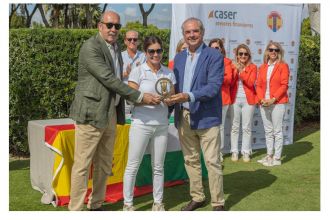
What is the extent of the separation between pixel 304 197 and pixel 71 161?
9.45 ft

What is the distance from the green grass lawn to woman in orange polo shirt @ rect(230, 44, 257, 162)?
12.3 inches

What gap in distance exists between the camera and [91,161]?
14.9 ft

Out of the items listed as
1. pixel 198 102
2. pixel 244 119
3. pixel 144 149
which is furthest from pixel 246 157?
pixel 144 149

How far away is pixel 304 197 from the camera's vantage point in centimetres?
536

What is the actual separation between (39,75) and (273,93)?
4009mm

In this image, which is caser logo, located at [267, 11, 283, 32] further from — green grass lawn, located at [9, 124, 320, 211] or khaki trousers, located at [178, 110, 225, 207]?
khaki trousers, located at [178, 110, 225, 207]

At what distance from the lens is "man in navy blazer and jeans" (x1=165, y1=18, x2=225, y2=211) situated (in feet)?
14.6

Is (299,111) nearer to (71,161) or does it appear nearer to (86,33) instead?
(86,33)

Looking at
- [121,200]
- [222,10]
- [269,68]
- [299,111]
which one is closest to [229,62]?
[269,68]

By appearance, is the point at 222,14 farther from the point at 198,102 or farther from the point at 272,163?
the point at 198,102

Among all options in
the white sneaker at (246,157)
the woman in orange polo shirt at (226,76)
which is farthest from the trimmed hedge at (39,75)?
the white sneaker at (246,157)

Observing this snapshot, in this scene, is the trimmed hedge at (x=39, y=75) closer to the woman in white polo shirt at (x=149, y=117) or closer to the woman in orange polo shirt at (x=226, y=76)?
the woman in orange polo shirt at (x=226, y=76)

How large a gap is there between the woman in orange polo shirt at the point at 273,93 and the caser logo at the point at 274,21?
1405 millimetres

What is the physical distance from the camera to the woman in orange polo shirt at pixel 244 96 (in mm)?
7281
